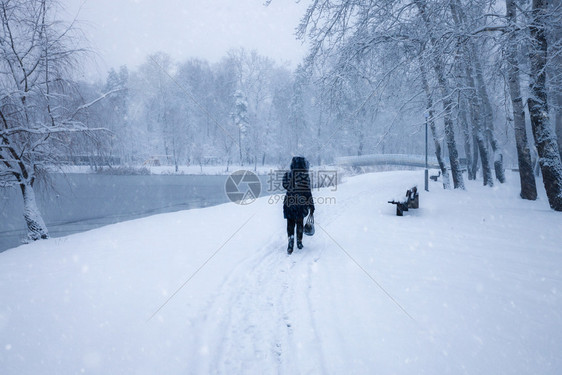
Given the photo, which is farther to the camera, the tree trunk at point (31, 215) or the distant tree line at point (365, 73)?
the tree trunk at point (31, 215)

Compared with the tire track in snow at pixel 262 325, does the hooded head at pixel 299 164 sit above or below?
above

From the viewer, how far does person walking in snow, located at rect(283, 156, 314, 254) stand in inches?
233

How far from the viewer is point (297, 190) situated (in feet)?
19.7

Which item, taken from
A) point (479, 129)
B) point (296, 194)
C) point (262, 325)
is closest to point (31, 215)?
point (296, 194)

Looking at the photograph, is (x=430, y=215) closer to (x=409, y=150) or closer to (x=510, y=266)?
(x=510, y=266)

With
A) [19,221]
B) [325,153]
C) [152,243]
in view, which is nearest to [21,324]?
[152,243]

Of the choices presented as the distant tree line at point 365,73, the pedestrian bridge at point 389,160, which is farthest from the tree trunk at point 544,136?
the pedestrian bridge at point 389,160

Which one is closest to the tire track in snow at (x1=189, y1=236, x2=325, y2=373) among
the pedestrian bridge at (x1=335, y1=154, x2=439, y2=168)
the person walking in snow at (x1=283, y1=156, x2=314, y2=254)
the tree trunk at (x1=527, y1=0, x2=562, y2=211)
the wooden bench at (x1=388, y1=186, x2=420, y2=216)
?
the person walking in snow at (x1=283, y1=156, x2=314, y2=254)

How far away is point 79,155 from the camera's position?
880 cm

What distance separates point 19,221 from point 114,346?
51.5 ft

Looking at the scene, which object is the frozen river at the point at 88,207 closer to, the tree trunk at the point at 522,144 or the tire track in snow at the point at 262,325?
the tire track in snow at the point at 262,325

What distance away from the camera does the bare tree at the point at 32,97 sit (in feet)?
23.5

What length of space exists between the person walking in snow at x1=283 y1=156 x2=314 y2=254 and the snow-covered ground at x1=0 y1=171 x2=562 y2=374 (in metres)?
0.73

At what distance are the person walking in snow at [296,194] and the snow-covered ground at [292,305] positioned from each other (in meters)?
0.73
